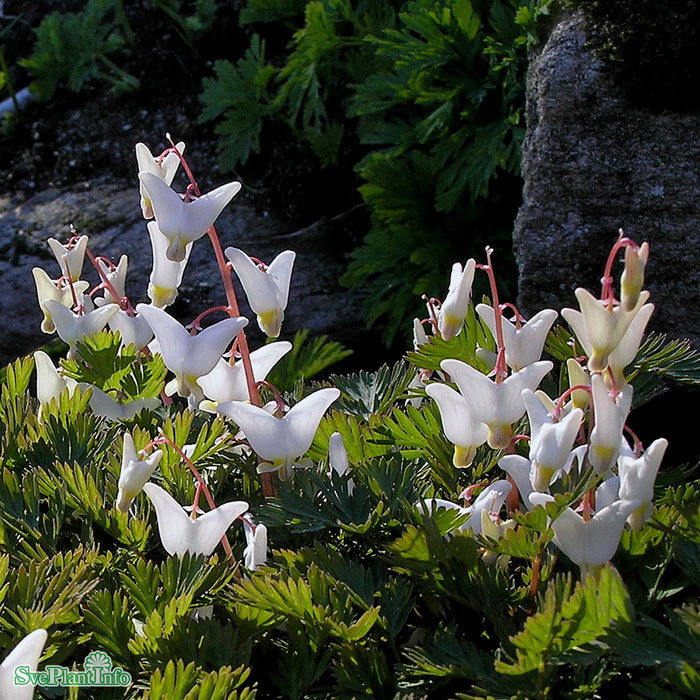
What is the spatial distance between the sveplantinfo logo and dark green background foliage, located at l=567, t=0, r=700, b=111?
233 cm

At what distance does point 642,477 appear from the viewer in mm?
1252

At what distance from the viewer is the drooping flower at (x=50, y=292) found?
1.85 meters

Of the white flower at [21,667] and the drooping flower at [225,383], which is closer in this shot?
the white flower at [21,667]

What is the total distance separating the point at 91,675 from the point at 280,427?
0.50 m

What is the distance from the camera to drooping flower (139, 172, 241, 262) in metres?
1.52

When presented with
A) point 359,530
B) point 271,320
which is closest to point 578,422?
point 359,530

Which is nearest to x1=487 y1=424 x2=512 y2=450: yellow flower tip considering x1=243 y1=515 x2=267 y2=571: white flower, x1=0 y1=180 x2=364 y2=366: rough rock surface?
x1=243 y1=515 x2=267 y2=571: white flower

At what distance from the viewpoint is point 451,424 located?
149 cm

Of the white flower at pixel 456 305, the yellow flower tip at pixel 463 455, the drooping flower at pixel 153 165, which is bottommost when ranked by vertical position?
the yellow flower tip at pixel 463 455

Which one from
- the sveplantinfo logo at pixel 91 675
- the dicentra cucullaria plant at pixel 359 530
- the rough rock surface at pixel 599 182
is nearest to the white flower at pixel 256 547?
the dicentra cucullaria plant at pixel 359 530

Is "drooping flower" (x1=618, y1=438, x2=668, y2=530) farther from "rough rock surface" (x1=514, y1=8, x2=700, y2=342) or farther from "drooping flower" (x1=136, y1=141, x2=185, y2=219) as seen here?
"rough rock surface" (x1=514, y1=8, x2=700, y2=342)

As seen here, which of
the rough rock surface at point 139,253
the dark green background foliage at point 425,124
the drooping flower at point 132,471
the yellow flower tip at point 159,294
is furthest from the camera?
the rough rock surface at point 139,253

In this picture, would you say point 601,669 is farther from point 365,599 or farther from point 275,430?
point 275,430

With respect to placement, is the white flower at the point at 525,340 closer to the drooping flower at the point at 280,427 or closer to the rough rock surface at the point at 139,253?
the drooping flower at the point at 280,427
